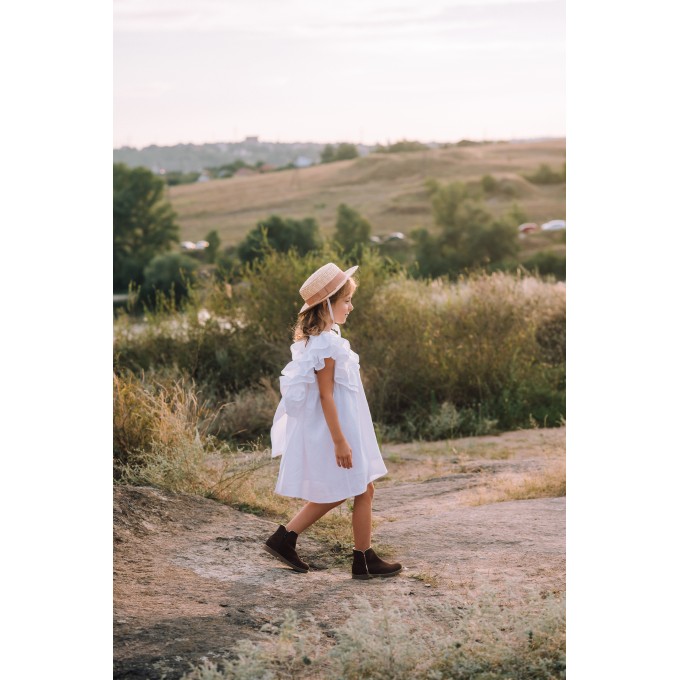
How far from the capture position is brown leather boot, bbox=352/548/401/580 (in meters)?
4.06

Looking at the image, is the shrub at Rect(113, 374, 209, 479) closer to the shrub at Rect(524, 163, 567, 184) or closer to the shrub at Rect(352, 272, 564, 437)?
the shrub at Rect(352, 272, 564, 437)

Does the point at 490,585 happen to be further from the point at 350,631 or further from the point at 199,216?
the point at 199,216

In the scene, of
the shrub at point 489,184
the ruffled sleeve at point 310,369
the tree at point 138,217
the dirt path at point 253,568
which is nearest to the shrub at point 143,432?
the dirt path at point 253,568

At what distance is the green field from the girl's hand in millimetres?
33308

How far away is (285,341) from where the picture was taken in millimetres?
9477

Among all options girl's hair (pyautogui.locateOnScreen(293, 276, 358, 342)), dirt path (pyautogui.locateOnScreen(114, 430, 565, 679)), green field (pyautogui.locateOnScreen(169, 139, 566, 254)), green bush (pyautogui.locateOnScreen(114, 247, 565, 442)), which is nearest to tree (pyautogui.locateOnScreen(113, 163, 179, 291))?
green field (pyautogui.locateOnScreen(169, 139, 566, 254))

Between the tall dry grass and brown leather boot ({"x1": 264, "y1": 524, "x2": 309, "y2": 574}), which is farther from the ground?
brown leather boot ({"x1": 264, "y1": 524, "x2": 309, "y2": 574})

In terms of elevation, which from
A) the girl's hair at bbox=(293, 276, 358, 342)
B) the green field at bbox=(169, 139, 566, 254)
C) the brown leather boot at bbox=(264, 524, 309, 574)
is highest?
the green field at bbox=(169, 139, 566, 254)

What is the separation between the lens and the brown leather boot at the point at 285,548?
4090mm

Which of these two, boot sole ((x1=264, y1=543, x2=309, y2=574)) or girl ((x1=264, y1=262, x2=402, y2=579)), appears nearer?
girl ((x1=264, y1=262, x2=402, y2=579))

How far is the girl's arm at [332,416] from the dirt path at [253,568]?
54cm

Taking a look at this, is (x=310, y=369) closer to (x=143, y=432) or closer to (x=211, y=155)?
(x=143, y=432)
